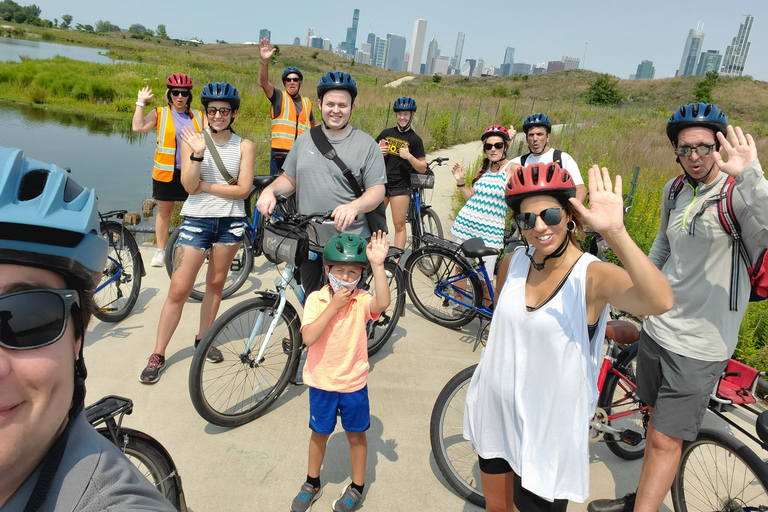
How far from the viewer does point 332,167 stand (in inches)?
130

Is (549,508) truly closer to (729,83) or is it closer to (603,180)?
(603,180)

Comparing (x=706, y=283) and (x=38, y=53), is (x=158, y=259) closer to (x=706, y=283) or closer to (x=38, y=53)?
(x=706, y=283)

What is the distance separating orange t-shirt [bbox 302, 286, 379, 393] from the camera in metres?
2.47

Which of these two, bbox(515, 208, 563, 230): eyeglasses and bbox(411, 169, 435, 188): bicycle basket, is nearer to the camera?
bbox(515, 208, 563, 230): eyeglasses

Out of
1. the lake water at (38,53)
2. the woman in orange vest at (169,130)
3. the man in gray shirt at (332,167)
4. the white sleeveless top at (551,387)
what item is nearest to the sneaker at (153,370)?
the man in gray shirt at (332,167)

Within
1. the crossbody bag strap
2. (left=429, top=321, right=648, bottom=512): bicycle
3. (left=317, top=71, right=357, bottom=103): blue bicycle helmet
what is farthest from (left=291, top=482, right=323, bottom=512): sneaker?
(left=317, top=71, right=357, bottom=103): blue bicycle helmet

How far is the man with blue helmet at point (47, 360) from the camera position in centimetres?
86

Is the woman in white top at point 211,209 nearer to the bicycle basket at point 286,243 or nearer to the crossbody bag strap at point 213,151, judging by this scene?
the crossbody bag strap at point 213,151

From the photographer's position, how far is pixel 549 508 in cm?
194

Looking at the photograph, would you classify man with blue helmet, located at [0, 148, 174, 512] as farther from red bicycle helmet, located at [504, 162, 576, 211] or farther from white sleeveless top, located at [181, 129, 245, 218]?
white sleeveless top, located at [181, 129, 245, 218]

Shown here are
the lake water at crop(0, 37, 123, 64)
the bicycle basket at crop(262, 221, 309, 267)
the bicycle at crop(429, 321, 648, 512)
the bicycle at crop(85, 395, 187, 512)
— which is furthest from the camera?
the lake water at crop(0, 37, 123, 64)

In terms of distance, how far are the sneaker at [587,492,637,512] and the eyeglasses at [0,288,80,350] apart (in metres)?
2.82

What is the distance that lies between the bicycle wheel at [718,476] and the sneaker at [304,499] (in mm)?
2031

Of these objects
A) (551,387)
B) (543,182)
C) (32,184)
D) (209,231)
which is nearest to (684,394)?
(551,387)
